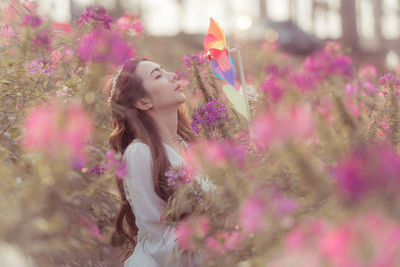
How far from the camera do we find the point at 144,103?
5.70ft

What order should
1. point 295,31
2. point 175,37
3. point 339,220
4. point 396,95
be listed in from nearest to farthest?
point 339,220, point 396,95, point 175,37, point 295,31

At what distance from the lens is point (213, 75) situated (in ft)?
5.80

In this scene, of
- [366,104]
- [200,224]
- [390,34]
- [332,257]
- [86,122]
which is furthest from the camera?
[390,34]

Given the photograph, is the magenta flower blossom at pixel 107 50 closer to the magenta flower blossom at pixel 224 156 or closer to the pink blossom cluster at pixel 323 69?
the magenta flower blossom at pixel 224 156

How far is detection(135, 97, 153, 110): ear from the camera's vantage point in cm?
173

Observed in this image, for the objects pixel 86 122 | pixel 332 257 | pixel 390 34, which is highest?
pixel 86 122

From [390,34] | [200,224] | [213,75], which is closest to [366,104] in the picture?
[213,75]

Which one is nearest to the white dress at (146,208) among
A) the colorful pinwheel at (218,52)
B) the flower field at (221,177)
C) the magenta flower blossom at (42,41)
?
the flower field at (221,177)

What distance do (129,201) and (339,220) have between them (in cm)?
99

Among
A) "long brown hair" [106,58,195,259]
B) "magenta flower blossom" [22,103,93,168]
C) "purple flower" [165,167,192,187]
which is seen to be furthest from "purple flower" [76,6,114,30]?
"magenta flower blossom" [22,103,93,168]

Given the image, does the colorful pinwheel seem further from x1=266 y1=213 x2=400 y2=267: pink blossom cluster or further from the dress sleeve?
x1=266 y1=213 x2=400 y2=267: pink blossom cluster

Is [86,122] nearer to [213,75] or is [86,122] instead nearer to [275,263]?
[275,263]

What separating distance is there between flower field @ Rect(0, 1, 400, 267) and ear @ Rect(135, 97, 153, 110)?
5.8 inches

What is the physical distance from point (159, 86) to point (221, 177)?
69 centimetres
